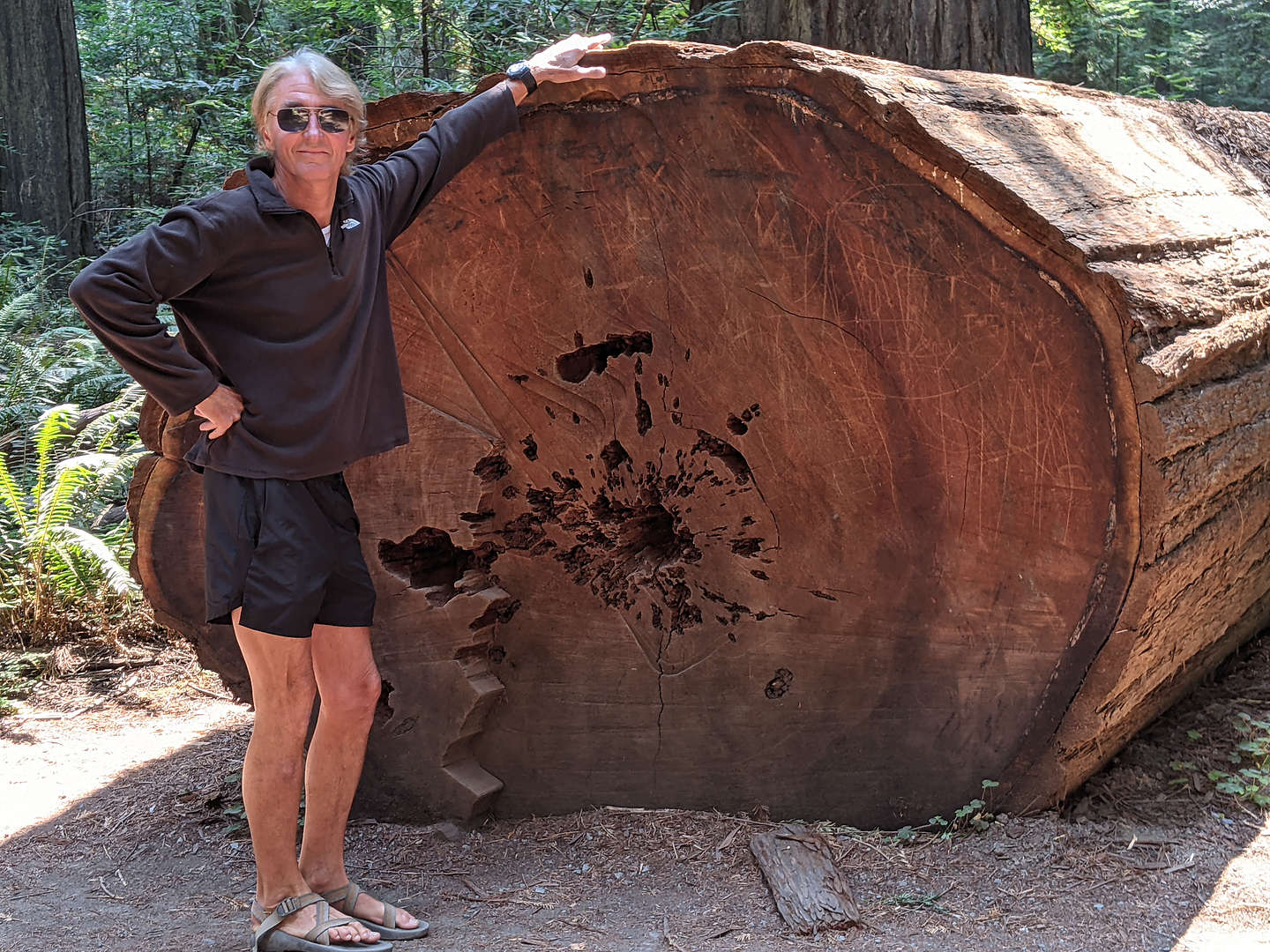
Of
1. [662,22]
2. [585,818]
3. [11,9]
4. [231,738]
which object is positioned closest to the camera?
[585,818]

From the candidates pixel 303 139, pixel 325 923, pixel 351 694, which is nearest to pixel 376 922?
pixel 325 923

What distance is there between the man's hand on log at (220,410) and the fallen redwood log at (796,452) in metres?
0.72

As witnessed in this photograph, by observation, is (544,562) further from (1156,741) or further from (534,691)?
(1156,741)

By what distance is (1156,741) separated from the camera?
131 inches

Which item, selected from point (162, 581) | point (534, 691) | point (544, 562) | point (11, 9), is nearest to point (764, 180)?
point (544, 562)

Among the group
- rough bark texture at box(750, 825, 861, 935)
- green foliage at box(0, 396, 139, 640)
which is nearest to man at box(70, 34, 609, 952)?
rough bark texture at box(750, 825, 861, 935)

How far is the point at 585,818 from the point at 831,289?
1658mm

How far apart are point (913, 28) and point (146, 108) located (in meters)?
10.1

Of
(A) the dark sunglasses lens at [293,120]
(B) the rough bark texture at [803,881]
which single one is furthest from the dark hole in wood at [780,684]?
(A) the dark sunglasses lens at [293,120]

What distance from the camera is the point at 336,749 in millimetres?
2693

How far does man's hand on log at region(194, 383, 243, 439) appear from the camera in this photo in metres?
2.34

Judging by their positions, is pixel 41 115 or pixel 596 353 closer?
pixel 596 353

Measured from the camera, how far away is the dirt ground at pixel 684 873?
260 cm

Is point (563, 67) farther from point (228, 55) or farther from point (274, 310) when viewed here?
point (228, 55)
